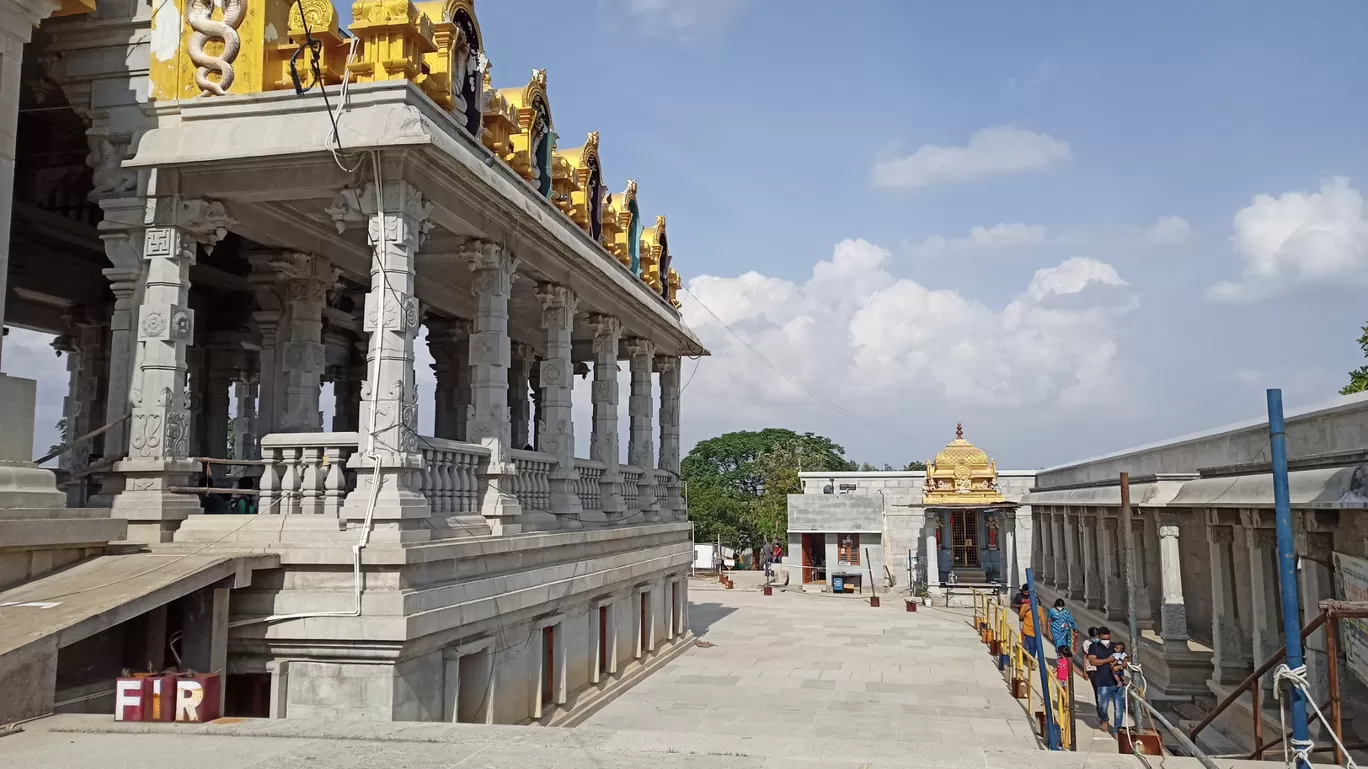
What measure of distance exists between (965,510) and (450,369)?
25278 millimetres

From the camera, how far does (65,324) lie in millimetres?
16188

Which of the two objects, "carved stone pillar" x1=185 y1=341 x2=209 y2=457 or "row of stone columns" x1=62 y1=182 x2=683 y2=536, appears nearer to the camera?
"row of stone columns" x1=62 y1=182 x2=683 y2=536

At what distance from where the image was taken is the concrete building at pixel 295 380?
8570 mm

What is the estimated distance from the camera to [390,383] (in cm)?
964

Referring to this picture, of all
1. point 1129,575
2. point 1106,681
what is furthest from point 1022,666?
point 1106,681

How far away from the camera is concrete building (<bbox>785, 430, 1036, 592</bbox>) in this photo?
127 feet

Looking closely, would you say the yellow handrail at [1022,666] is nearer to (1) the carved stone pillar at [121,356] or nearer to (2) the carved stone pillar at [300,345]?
(2) the carved stone pillar at [300,345]

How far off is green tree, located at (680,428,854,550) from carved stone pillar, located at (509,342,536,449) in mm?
25615

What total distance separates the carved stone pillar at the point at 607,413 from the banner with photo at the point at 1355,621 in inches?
435

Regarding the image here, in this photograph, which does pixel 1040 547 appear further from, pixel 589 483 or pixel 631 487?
pixel 589 483

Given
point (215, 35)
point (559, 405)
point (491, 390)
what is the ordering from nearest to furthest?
point (215, 35) → point (491, 390) → point (559, 405)

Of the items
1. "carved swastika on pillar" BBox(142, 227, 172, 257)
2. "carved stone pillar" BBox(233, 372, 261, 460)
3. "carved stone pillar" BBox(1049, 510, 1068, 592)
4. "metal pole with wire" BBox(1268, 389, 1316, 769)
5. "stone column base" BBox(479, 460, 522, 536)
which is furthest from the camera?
"carved stone pillar" BBox(1049, 510, 1068, 592)

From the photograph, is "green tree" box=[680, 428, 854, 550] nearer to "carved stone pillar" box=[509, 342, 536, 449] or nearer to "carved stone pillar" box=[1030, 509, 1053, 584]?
"carved stone pillar" box=[1030, 509, 1053, 584]

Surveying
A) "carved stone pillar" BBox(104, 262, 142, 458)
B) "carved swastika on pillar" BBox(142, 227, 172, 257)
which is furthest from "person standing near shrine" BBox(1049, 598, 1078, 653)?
"carved swastika on pillar" BBox(142, 227, 172, 257)
